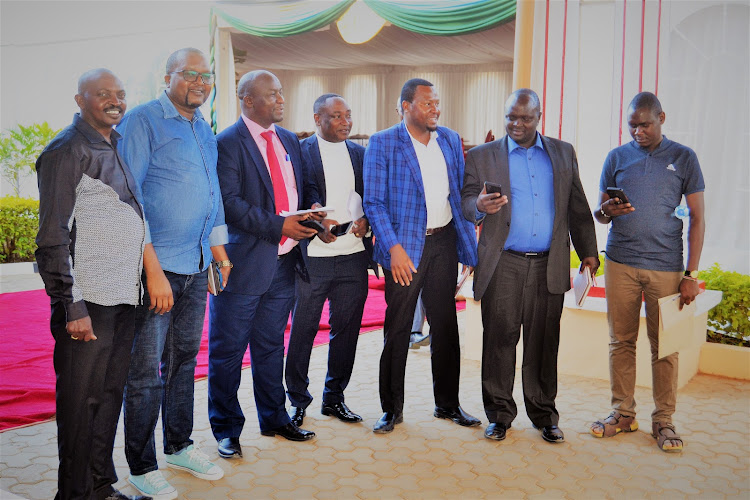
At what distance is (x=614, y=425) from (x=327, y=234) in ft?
5.75

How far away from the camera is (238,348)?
340 cm

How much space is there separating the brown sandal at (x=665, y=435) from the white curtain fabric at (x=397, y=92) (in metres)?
13.6

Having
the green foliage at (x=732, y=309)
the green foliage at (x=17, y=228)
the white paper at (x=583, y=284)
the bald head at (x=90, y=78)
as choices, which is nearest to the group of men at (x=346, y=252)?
the white paper at (x=583, y=284)

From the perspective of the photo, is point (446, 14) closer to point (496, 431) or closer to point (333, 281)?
point (333, 281)

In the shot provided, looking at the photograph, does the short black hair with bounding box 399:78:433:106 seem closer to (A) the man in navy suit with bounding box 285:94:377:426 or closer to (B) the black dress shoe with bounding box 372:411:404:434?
(A) the man in navy suit with bounding box 285:94:377:426

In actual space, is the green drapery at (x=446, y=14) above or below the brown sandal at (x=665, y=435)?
above

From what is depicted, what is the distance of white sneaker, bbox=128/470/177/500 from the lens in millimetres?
2912

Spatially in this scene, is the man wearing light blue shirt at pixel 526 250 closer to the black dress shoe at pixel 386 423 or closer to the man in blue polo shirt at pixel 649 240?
the man in blue polo shirt at pixel 649 240

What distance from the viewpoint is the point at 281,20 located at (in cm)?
919

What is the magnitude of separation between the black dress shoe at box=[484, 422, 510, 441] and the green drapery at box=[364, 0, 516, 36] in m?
4.76

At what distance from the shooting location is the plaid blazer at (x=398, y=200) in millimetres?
3648

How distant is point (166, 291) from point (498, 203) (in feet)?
4.91

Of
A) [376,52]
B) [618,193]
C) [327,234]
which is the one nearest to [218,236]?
[327,234]

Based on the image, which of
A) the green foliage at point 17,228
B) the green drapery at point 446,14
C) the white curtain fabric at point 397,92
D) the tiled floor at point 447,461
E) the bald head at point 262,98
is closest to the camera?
the tiled floor at point 447,461
